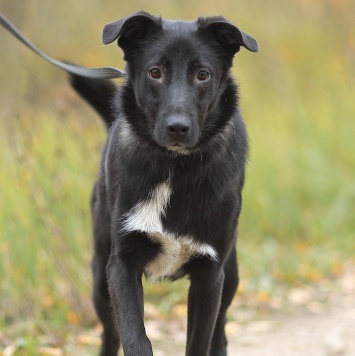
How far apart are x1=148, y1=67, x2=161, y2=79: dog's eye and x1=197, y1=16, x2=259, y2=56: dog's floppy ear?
0.28 metres

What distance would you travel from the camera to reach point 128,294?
3.35 metres

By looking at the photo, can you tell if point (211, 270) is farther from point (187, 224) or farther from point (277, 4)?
point (277, 4)

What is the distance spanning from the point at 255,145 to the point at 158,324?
8.62ft

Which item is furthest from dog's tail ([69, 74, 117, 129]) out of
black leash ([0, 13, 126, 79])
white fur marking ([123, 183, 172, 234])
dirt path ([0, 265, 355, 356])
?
dirt path ([0, 265, 355, 356])

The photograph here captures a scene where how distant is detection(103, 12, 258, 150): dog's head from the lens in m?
3.20

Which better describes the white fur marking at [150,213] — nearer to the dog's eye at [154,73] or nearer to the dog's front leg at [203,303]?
the dog's front leg at [203,303]

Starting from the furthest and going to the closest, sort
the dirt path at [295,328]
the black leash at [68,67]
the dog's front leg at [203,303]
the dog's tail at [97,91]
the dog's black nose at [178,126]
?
1. the dirt path at [295,328]
2. the dog's tail at [97,91]
3. the black leash at [68,67]
4. the dog's front leg at [203,303]
5. the dog's black nose at [178,126]

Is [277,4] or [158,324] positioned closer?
[158,324]

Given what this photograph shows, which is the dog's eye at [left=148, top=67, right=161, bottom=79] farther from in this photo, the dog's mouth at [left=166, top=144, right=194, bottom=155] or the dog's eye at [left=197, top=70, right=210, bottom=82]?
the dog's mouth at [left=166, top=144, right=194, bottom=155]

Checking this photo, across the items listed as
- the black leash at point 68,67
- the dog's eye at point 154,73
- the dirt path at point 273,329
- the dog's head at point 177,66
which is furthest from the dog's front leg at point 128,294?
the dirt path at point 273,329

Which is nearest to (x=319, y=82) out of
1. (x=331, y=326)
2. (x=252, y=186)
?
(x=252, y=186)

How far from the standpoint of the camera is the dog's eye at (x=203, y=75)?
3.32 meters

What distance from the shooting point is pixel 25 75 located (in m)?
5.89

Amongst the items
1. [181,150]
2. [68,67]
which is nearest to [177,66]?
[181,150]
